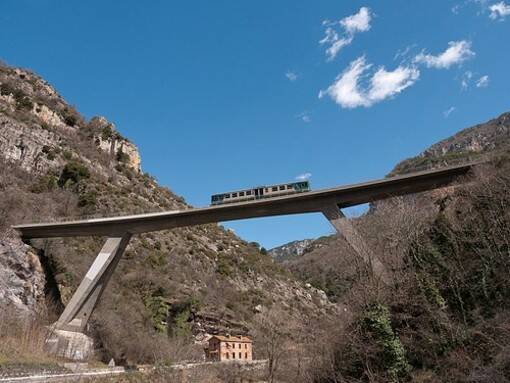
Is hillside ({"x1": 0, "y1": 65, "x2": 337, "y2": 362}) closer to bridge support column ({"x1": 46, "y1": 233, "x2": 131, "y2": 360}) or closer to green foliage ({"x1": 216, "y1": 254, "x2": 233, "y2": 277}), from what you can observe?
green foliage ({"x1": 216, "y1": 254, "x2": 233, "y2": 277})

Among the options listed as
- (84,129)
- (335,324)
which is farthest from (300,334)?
(84,129)

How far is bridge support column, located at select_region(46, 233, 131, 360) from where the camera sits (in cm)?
2855

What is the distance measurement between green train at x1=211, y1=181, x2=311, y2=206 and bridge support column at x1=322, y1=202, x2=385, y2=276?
2.65 metres

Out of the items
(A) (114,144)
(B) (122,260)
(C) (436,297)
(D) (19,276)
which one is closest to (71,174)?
(B) (122,260)

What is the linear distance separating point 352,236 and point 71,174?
4484 centimetres

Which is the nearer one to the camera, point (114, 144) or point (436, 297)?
point (436, 297)

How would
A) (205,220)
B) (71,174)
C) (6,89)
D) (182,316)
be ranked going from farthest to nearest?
(6,89) < (71,174) < (182,316) < (205,220)

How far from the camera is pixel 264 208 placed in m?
29.6

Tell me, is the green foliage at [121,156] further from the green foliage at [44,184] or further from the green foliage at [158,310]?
the green foliage at [158,310]

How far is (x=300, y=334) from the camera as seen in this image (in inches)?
1253

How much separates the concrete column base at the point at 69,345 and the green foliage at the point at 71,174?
31.1 meters

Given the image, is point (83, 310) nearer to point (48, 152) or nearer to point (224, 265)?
point (224, 265)

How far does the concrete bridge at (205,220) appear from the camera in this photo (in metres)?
25.9

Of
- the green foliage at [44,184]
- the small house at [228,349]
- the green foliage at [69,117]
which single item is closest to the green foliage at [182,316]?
the small house at [228,349]
